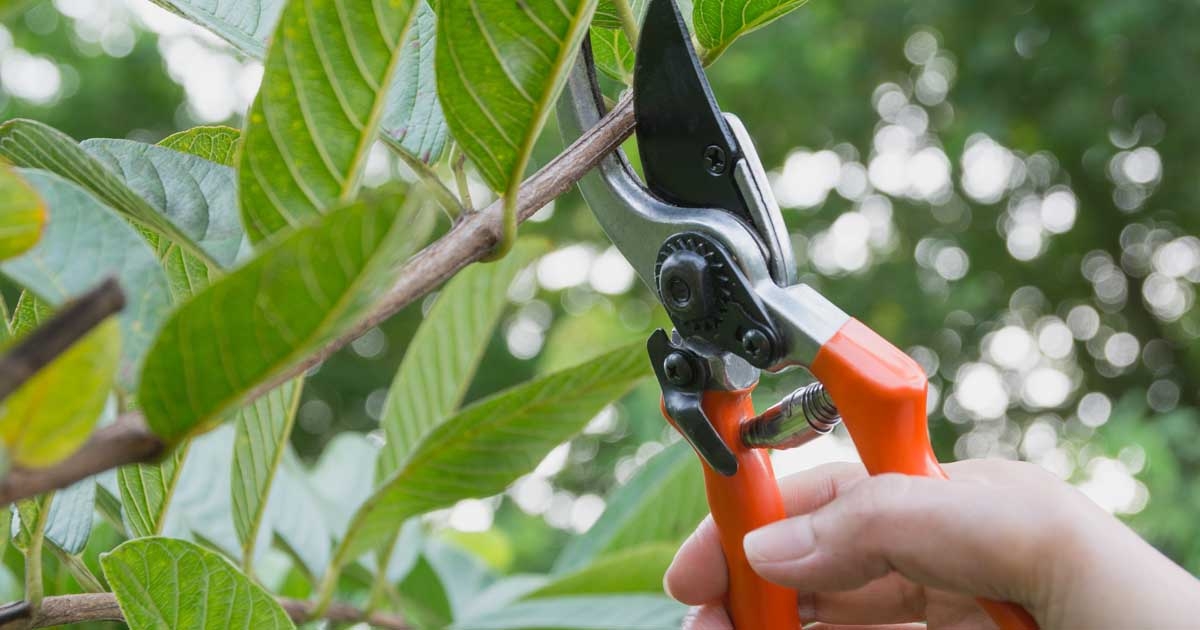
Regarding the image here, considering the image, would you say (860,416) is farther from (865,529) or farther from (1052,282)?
(1052,282)

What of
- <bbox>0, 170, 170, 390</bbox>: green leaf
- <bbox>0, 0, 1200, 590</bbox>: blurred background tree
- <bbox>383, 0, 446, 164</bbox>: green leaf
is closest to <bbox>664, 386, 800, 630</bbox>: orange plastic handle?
<bbox>383, 0, 446, 164</bbox>: green leaf

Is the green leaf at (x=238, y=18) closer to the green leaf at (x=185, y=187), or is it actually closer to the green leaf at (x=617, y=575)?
the green leaf at (x=185, y=187)

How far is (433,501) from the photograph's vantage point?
22.9 inches

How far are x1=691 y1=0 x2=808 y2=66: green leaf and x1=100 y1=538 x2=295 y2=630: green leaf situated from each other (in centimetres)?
31

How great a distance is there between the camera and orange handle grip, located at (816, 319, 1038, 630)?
457 mm

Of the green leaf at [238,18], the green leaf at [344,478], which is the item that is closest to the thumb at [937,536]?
the green leaf at [238,18]

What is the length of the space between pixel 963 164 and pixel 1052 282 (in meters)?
0.88

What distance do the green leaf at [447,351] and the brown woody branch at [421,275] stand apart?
0.67 ft

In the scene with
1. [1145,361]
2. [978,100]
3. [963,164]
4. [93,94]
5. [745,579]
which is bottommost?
→ [1145,361]

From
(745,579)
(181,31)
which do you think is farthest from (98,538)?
(181,31)

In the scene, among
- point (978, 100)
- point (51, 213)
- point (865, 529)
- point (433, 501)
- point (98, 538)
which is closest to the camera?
point (51, 213)

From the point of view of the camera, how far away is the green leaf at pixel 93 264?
28 centimetres

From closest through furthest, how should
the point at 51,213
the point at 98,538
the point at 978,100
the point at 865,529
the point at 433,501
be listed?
the point at 51,213, the point at 865,529, the point at 433,501, the point at 98,538, the point at 978,100

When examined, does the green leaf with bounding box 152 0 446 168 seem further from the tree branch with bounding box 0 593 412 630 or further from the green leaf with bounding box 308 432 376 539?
the green leaf with bounding box 308 432 376 539
